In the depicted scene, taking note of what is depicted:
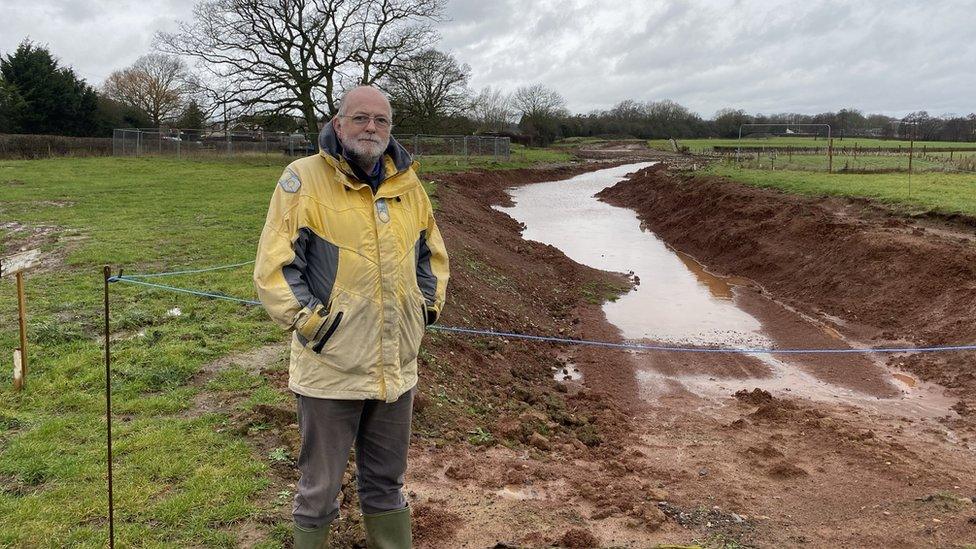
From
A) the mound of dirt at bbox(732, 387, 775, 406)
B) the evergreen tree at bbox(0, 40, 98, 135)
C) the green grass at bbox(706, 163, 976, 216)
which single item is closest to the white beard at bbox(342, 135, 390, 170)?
the mound of dirt at bbox(732, 387, 775, 406)

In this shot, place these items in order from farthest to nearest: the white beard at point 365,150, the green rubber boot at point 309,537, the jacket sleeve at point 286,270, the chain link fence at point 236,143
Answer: the chain link fence at point 236,143, the green rubber boot at point 309,537, the white beard at point 365,150, the jacket sleeve at point 286,270

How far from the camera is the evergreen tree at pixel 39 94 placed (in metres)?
37.9

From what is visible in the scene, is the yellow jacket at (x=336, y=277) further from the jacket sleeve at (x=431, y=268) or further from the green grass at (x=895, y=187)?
the green grass at (x=895, y=187)

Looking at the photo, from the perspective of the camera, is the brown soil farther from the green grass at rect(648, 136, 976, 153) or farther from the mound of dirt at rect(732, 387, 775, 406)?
the green grass at rect(648, 136, 976, 153)

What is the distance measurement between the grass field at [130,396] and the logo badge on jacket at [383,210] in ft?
6.40

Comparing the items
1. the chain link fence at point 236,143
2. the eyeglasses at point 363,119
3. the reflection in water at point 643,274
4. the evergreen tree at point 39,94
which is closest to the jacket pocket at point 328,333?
the eyeglasses at point 363,119

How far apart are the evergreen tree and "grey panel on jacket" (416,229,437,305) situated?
4429 centimetres

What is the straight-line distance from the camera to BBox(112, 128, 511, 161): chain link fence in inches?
1390

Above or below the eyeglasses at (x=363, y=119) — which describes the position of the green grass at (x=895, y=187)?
above

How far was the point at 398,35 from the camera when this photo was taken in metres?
36.3

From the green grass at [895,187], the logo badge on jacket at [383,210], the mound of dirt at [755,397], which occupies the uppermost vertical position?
the green grass at [895,187]

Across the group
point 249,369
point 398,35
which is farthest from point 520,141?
point 249,369

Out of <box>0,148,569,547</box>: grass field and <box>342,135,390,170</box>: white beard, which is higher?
<box>342,135,390,170</box>: white beard

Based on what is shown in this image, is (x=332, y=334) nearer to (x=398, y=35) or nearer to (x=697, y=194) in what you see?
(x=697, y=194)
